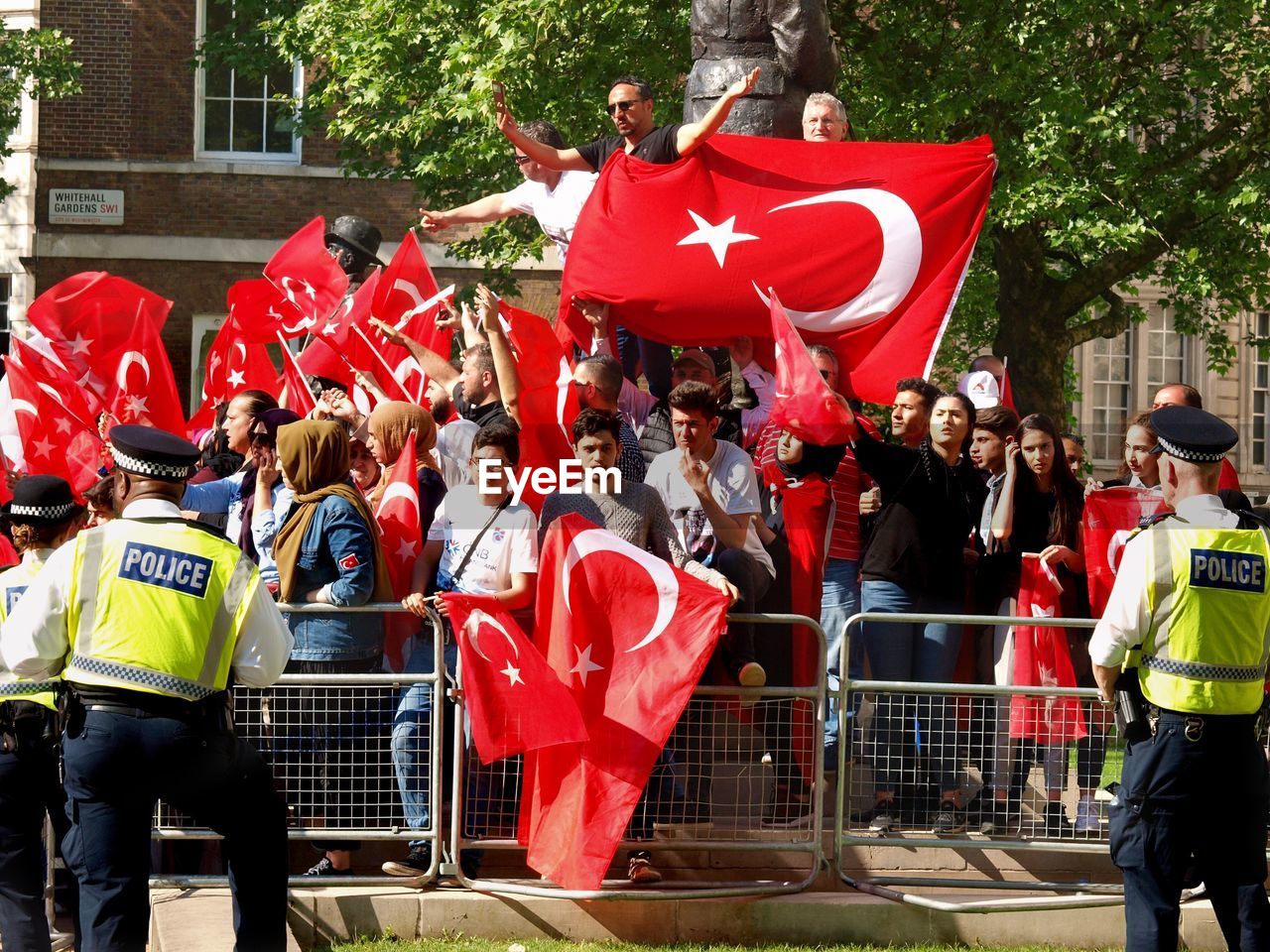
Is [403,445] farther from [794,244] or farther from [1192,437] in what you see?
[1192,437]

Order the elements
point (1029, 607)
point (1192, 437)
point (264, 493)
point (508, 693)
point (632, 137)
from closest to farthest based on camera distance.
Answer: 1. point (1192, 437)
2. point (508, 693)
3. point (264, 493)
4. point (1029, 607)
5. point (632, 137)

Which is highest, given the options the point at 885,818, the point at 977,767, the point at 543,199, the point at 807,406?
the point at 543,199

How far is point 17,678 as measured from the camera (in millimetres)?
6262

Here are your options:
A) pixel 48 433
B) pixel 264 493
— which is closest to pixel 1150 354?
pixel 48 433

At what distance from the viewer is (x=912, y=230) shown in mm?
9289

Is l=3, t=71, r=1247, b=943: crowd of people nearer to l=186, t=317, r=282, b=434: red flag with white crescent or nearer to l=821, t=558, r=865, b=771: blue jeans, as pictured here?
l=821, t=558, r=865, b=771: blue jeans

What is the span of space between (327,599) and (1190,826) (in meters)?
3.29

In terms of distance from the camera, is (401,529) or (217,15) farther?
(217,15)

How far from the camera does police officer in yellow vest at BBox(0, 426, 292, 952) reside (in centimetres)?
569

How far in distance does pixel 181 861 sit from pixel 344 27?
529 inches

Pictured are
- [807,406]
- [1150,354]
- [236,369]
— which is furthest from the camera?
[1150,354]

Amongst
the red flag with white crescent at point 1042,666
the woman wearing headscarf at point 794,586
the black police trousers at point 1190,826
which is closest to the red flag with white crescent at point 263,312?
the woman wearing headscarf at point 794,586

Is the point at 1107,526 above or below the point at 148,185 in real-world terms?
below

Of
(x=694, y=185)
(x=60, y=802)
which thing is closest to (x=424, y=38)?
(x=694, y=185)
